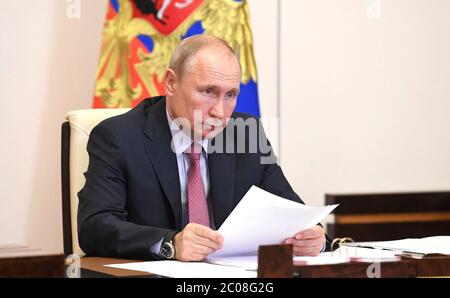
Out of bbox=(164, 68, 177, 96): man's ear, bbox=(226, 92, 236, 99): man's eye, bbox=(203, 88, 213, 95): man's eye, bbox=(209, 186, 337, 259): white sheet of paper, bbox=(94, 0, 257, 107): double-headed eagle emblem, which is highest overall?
bbox=(94, 0, 257, 107): double-headed eagle emblem

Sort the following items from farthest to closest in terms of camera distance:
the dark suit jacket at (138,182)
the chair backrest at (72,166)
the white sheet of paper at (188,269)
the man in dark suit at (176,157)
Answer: the chair backrest at (72,166) < the man in dark suit at (176,157) < the dark suit jacket at (138,182) < the white sheet of paper at (188,269)

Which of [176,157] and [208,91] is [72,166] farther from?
[208,91]

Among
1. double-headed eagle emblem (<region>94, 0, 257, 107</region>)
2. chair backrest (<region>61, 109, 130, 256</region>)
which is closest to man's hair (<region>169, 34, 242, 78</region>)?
chair backrest (<region>61, 109, 130, 256</region>)

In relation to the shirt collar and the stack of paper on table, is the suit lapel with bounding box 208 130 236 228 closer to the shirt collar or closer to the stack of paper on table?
the shirt collar

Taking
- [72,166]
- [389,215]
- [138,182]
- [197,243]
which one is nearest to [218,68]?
[138,182]

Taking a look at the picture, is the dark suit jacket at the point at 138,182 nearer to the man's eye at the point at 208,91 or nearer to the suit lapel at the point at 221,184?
the suit lapel at the point at 221,184

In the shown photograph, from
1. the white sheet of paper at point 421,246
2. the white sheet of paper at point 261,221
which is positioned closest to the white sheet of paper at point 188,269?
the white sheet of paper at point 261,221

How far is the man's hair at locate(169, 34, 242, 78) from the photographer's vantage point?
2475mm

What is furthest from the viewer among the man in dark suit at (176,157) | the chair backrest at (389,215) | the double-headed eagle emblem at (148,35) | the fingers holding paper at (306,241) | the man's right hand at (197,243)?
the chair backrest at (389,215)

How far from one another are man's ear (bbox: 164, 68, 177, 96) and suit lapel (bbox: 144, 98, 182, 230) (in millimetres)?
86

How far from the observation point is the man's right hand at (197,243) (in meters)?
1.92

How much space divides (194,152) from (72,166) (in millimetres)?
407

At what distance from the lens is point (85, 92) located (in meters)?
4.24

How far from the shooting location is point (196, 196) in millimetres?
2439
